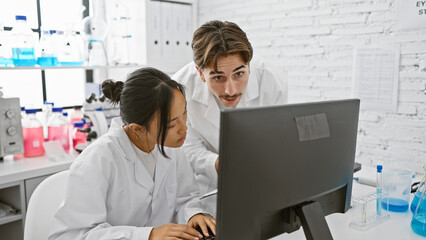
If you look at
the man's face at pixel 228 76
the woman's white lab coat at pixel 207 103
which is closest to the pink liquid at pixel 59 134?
the woman's white lab coat at pixel 207 103

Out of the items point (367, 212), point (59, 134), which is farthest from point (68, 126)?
point (367, 212)

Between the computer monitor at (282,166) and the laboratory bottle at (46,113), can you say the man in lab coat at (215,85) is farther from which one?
the laboratory bottle at (46,113)

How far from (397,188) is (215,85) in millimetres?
760

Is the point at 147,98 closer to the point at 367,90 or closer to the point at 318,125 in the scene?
the point at 318,125

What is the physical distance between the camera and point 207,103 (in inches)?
64.9

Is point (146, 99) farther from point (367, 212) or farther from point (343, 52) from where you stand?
point (343, 52)

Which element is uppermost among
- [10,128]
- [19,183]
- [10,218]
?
[10,128]

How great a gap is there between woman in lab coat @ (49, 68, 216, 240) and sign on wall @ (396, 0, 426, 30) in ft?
4.61

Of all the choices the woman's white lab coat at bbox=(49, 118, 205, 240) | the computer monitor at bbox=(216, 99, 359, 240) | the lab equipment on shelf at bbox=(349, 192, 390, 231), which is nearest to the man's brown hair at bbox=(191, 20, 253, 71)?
the woman's white lab coat at bbox=(49, 118, 205, 240)

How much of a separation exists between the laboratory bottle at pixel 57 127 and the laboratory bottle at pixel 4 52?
1.09 ft

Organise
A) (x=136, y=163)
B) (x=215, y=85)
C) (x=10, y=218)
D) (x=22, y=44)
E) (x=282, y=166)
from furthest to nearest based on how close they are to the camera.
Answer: (x=22, y=44) < (x=10, y=218) < (x=215, y=85) < (x=136, y=163) < (x=282, y=166)

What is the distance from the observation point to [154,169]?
1299mm

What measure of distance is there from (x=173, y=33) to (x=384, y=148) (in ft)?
5.21

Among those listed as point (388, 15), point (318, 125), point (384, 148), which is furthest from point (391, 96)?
point (318, 125)
